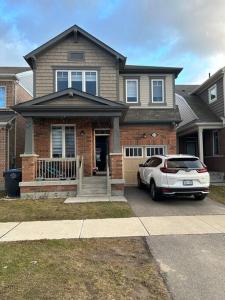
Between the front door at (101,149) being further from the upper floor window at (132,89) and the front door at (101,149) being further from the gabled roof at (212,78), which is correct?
the gabled roof at (212,78)

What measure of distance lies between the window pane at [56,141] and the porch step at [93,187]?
98.1 inches

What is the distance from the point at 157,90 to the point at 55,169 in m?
8.09

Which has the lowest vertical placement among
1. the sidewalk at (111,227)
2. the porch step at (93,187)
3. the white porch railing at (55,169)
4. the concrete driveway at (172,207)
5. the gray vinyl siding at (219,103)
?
the sidewalk at (111,227)

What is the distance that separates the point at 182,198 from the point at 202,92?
12.4 metres

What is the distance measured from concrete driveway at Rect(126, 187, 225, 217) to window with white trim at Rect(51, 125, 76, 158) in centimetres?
444

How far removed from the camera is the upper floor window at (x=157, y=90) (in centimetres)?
1980

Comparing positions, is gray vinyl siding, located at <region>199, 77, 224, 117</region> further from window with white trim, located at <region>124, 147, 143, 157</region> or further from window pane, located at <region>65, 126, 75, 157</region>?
window pane, located at <region>65, 126, 75, 157</region>

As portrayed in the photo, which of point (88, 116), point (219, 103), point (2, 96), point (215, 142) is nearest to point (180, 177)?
point (88, 116)

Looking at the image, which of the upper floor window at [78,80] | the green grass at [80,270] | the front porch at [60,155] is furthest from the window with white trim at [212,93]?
the green grass at [80,270]

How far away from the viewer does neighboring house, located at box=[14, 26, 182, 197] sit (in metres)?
14.8

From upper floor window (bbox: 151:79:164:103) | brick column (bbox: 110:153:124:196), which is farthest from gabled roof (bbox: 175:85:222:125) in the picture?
brick column (bbox: 110:153:124:196)

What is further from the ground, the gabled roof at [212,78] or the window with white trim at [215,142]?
the gabled roof at [212,78]

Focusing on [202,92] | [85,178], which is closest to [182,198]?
[85,178]

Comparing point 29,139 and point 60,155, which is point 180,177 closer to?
point 29,139
